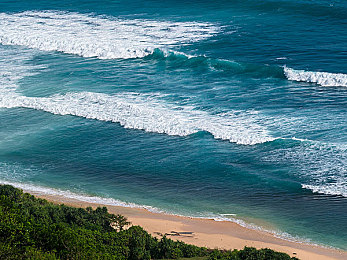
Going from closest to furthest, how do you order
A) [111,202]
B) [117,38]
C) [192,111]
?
[111,202]
[192,111]
[117,38]

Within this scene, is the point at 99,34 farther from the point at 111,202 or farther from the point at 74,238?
the point at 74,238

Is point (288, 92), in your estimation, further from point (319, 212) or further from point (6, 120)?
point (6, 120)

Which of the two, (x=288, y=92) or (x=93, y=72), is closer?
(x=288, y=92)

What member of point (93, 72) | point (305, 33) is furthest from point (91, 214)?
point (305, 33)

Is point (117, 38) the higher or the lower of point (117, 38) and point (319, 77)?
the higher

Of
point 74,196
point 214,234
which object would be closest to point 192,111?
point 74,196

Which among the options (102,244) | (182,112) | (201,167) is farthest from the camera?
(182,112)

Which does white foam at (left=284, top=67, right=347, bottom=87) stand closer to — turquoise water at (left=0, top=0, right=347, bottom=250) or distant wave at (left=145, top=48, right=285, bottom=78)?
turquoise water at (left=0, top=0, right=347, bottom=250)

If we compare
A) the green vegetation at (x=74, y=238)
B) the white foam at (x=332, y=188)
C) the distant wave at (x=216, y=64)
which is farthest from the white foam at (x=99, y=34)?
the green vegetation at (x=74, y=238)
